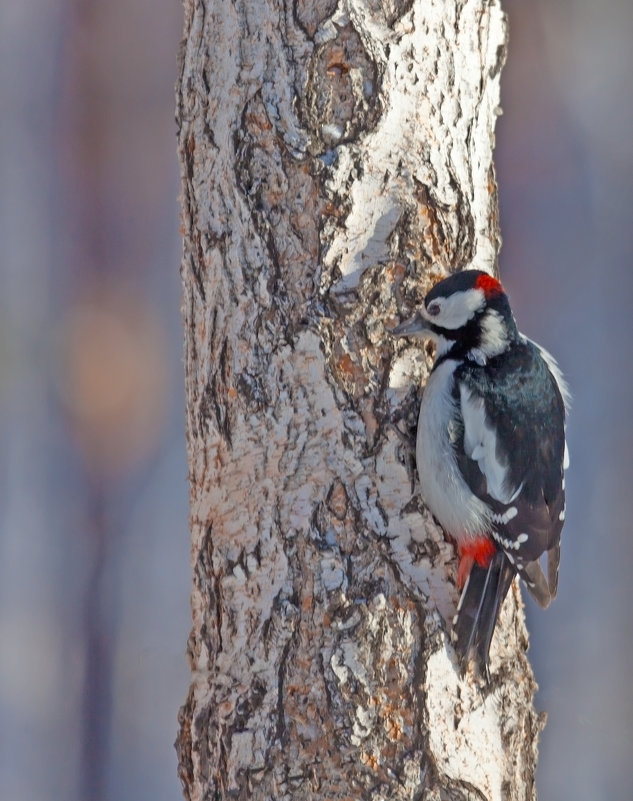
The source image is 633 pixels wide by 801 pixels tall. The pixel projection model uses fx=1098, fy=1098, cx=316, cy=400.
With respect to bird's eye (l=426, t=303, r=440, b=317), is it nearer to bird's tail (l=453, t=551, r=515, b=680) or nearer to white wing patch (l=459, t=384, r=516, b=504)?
white wing patch (l=459, t=384, r=516, b=504)

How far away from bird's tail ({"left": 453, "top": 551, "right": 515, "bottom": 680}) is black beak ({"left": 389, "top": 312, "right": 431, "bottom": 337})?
0.41 meters

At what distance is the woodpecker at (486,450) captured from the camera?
1855 mm

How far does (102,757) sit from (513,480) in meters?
2.26

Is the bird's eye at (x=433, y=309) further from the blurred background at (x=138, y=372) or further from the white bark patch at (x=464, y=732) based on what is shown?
the blurred background at (x=138, y=372)

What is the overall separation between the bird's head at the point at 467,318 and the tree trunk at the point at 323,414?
0.05m

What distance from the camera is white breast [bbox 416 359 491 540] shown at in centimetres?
186

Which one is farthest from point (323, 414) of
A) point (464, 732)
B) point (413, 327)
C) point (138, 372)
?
point (138, 372)

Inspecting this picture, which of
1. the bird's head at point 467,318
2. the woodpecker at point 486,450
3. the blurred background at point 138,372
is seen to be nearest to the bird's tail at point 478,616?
the woodpecker at point 486,450

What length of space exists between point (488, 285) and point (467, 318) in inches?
2.8

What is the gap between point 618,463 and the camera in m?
3.68

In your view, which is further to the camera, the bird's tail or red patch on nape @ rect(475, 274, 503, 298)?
red patch on nape @ rect(475, 274, 503, 298)

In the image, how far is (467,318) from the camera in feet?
6.40

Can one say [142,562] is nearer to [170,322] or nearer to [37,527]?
[37,527]

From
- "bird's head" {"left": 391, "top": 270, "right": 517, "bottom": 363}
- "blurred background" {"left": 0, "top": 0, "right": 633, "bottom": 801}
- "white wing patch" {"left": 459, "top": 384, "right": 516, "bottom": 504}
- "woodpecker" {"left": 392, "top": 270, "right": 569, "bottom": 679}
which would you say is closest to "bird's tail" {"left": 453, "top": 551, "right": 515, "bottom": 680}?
"woodpecker" {"left": 392, "top": 270, "right": 569, "bottom": 679}
